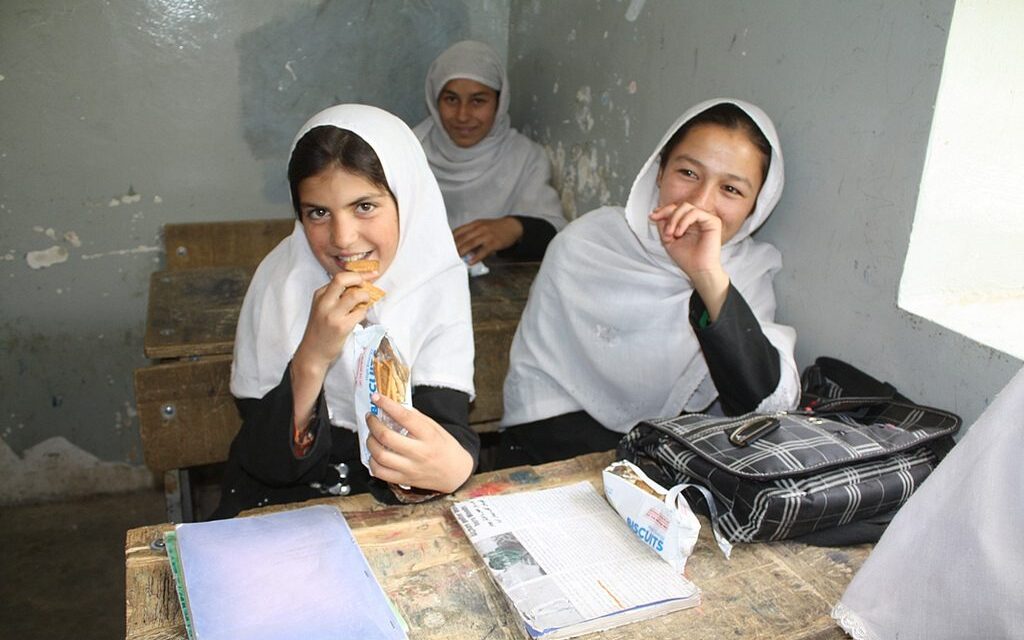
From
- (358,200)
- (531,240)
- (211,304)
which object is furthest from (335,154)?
(531,240)

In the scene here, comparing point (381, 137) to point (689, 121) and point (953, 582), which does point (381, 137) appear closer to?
point (689, 121)

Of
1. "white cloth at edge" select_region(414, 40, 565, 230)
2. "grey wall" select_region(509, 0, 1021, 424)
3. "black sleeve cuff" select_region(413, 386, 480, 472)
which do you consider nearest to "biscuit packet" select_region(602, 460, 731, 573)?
"black sleeve cuff" select_region(413, 386, 480, 472)

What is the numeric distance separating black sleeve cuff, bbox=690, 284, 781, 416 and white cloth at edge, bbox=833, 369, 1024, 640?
528 millimetres

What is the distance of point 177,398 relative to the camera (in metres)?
1.77

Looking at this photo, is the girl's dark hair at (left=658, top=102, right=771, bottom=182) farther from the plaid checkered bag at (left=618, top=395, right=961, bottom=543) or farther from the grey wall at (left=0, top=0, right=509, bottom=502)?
the grey wall at (left=0, top=0, right=509, bottom=502)

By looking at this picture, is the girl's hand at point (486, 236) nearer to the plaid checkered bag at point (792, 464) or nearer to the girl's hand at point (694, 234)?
the girl's hand at point (694, 234)

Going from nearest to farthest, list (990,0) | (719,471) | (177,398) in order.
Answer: (719,471)
(990,0)
(177,398)

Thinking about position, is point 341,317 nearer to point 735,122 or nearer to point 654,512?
point 654,512

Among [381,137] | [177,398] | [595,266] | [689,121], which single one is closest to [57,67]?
[177,398]

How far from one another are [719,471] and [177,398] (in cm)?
122

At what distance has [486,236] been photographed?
2.55 metres

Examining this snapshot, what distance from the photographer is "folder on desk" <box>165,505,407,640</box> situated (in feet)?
2.82

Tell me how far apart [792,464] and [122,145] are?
98.7 inches

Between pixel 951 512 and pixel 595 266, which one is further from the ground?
pixel 595 266
